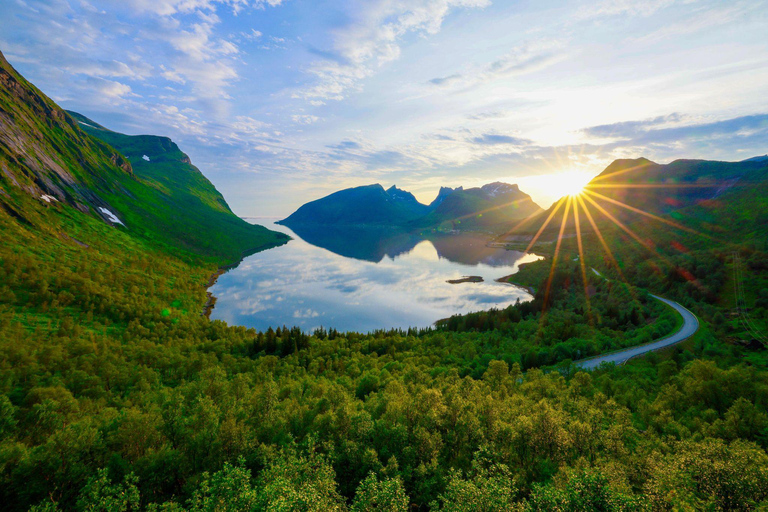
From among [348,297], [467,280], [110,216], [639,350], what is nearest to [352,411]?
[639,350]

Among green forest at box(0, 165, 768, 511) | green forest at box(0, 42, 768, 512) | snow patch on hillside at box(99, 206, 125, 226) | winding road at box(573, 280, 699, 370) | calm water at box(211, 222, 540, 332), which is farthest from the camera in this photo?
snow patch on hillside at box(99, 206, 125, 226)

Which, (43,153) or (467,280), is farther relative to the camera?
(467,280)

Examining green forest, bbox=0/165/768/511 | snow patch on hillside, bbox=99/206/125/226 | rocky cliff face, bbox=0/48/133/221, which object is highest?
rocky cliff face, bbox=0/48/133/221

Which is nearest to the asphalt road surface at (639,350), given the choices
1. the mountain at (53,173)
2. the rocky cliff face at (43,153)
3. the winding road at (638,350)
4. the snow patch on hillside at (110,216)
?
the winding road at (638,350)

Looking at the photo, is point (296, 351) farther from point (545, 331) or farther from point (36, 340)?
point (545, 331)

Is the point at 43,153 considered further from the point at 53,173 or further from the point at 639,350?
the point at 639,350

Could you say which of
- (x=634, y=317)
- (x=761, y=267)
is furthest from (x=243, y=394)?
(x=761, y=267)

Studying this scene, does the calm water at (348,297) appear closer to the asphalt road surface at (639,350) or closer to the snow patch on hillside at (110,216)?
the asphalt road surface at (639,350)

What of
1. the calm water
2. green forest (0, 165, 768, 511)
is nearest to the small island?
the calm water

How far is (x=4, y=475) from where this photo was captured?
24.4 metres

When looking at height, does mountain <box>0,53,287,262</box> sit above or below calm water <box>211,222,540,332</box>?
above

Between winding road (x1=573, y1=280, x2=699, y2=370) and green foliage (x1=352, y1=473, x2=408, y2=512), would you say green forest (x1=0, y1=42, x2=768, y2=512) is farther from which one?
winding road (x1=573, y1=280, x2=699, y2=370)

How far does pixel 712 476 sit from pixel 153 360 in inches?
3086

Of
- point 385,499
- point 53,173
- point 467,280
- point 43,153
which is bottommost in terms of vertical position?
point 467,280
